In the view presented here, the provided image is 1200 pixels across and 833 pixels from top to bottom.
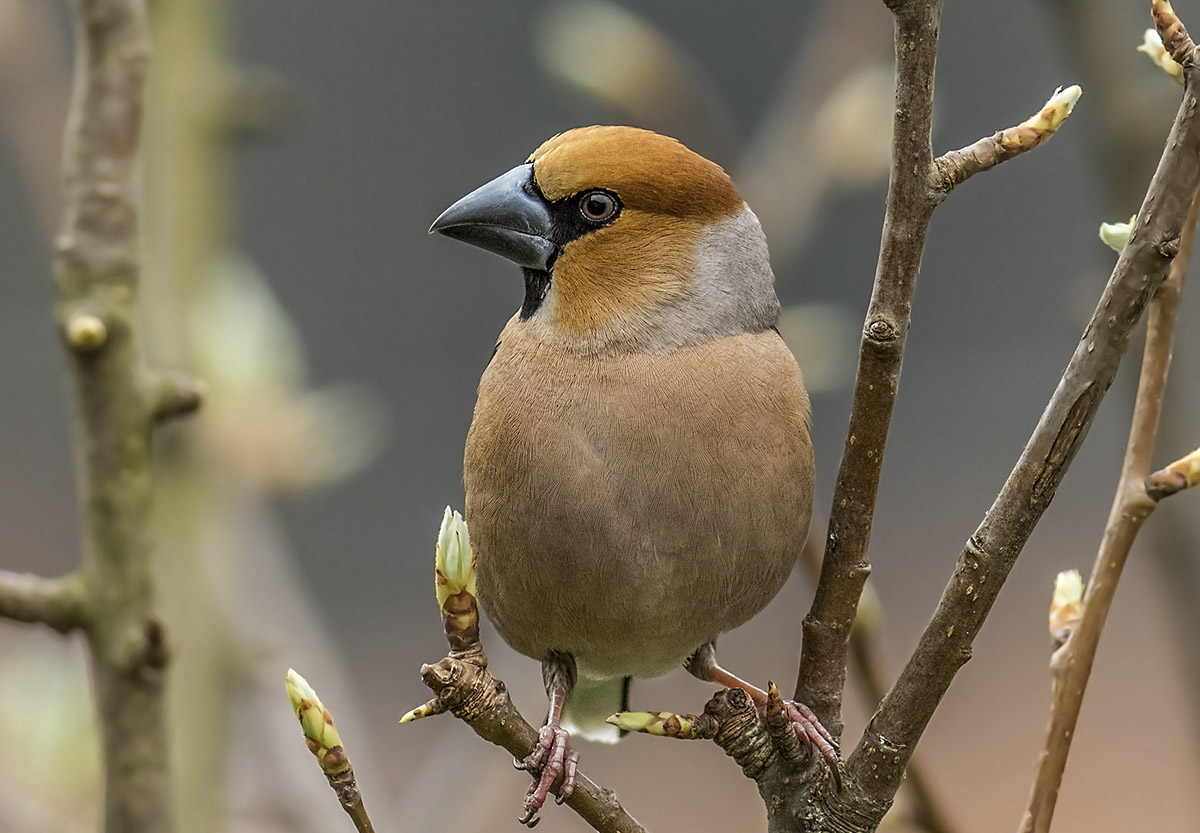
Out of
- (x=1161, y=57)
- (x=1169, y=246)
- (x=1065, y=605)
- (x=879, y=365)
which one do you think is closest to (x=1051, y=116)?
(x=1161, y=57)

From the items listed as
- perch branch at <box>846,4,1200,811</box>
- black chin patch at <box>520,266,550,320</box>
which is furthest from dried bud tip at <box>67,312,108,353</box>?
black chin patch at <box>520,266,550,320</box>

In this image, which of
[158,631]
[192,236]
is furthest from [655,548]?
[158,631]

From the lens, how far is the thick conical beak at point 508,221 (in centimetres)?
274

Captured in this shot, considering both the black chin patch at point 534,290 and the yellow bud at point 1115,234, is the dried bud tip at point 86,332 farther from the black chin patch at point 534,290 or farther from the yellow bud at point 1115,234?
the black chin patch at point 534,290

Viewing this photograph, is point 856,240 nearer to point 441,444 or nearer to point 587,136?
point 441,444

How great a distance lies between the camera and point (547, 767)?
90.5 inches

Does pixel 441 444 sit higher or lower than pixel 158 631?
lower

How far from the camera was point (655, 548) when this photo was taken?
253cm

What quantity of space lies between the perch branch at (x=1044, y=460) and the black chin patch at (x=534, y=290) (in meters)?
1.22

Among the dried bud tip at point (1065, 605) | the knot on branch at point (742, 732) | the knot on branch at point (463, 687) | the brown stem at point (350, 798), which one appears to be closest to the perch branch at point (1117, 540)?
the dried bud tip at point (1065, 605)

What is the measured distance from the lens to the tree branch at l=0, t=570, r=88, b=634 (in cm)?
124

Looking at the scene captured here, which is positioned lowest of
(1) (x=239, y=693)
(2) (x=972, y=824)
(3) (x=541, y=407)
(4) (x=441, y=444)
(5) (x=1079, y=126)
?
(2) (x=972, y=824)

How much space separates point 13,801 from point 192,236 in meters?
1.13

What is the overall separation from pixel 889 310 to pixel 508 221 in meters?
1.02
